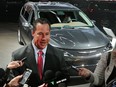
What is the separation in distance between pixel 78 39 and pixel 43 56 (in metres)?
4.12

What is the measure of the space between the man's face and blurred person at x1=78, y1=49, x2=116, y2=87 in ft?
1.58

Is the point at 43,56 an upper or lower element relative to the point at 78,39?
upper

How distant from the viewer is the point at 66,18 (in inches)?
325

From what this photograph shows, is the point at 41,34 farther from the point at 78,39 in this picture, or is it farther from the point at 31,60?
the point at 78,39

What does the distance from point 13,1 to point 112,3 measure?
285 inches

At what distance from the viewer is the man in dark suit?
2.62 m

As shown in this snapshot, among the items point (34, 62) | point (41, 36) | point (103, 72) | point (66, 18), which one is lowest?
point (66, 18)

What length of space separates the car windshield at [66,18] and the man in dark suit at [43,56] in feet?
16.2

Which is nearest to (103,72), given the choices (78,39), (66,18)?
(78,39)

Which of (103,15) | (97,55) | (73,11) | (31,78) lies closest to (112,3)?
(103,15)

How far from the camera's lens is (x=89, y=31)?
7402 mm

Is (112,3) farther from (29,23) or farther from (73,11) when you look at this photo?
(29,23)

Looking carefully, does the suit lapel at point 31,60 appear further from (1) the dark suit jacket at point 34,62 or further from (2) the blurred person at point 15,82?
(2) the blurred person at point 15,82

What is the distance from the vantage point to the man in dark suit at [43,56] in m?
2.62
